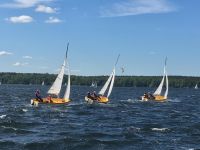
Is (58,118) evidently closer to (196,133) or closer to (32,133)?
(32,133)

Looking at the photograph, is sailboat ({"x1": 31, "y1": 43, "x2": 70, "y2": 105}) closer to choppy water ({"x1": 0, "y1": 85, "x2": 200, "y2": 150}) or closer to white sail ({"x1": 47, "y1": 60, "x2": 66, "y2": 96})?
white sail ({"x1": 47, "y1": 60, "x2": 66, "y2": 96})

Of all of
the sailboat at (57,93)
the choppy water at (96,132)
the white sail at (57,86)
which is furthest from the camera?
the white sail at (57,86)

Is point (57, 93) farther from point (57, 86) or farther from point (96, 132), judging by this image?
point (96, 132)

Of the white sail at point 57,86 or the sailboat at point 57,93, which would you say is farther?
the white sail at point 57,86

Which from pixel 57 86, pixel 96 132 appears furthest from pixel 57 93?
pixel 96 132

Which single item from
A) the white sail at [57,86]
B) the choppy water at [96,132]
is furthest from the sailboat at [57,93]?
the choppy water at [96,132]

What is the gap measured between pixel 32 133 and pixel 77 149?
27.7 ft

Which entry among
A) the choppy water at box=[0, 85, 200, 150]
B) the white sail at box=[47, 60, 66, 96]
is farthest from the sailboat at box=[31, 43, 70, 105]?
the choppy water at box=[0, 85, 200, 150]

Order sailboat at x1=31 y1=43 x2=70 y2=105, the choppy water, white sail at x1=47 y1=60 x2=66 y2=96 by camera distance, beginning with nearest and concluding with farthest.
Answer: the choppy water, sailboat at x1=31 y1=43 x2=70 y2=105, white sail at x1=47 y1=60 x2=66 y2=96

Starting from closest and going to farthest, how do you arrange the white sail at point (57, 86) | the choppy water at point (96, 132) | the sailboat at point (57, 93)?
the choppy water at point (96, 132), the sailboat at point (57, 93), the white sail at point (57, 86)

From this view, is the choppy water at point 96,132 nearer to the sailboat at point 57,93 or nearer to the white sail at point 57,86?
the sailboat at point 57,93

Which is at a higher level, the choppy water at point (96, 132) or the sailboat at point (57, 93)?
Result: the sailboat at point (57, 93)

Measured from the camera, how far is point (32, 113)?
6844 centimetres

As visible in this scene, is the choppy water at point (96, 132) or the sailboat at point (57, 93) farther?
the sailboat at point (57, 93)
